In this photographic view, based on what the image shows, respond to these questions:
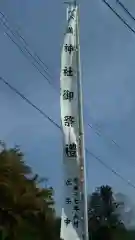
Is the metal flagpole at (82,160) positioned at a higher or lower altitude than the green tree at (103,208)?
lower

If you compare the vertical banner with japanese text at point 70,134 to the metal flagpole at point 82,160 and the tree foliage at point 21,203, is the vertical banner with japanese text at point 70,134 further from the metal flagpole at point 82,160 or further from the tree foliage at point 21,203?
the tree foliage at point 21,203

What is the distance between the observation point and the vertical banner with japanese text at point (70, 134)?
11992 mm

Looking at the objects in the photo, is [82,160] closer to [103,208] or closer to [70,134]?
[70,134]

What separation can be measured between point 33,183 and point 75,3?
19.8m

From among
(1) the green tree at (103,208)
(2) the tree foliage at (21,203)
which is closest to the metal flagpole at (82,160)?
(2) the tree foliage at (21,203)

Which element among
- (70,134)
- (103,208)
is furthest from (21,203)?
(103,208)

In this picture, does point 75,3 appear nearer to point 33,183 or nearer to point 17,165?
point 17,165

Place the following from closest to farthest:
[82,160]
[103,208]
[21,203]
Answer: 1. [82,160]
2. [21,203]
3. [103,208]

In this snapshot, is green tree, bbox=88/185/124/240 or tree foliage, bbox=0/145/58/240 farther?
green tree, bbox=88/185/124/240

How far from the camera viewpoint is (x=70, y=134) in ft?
40.9

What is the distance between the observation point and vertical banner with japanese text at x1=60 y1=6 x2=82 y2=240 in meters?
12.0

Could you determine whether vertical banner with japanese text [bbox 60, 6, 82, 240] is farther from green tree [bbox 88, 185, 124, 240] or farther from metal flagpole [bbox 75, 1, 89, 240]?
green tree [bbox 88, 185, 124, 240]

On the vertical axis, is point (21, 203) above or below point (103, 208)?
below

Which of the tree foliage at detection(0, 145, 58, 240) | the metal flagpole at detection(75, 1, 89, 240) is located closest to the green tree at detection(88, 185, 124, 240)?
the tree foliage at detection(0, 145, 58, 240)
